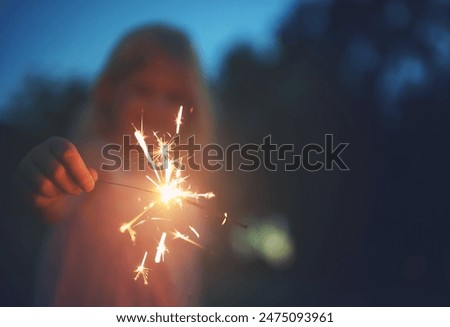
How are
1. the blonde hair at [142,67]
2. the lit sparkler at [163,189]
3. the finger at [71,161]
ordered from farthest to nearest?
the blonde hair at [142,67] < the lit sparkler at [163,189] < the finger at [71,161]

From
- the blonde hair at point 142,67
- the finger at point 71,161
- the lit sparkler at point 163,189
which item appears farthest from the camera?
the blonde hair at point 142,67

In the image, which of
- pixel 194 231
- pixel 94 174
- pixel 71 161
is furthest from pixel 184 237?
pixel 71 161

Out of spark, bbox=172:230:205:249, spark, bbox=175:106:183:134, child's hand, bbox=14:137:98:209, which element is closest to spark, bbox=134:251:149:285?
spark, bbox=172:230:205:249

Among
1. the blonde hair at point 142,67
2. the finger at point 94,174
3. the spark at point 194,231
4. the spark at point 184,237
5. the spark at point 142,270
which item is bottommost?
the spark at point 142,270

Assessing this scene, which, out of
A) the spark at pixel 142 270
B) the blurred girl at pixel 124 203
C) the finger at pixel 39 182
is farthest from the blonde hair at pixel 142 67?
the spark at pixel 142 270

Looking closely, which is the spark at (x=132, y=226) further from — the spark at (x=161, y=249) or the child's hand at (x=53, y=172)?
the child's hand at (x=53, y=172)

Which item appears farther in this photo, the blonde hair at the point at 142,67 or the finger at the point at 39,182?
the blonde hair at the point at 142,67

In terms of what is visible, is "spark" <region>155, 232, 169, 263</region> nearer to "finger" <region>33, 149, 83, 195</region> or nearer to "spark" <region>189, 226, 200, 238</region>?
"spark" <region>189, 226, 200, 238</region>
